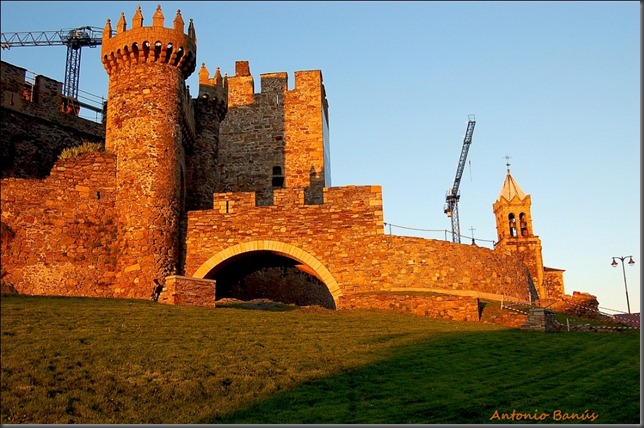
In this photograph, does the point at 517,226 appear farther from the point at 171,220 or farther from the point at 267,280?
the point at 171,220

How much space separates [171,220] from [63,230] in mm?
4040

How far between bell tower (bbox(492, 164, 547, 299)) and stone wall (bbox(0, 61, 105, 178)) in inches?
1254

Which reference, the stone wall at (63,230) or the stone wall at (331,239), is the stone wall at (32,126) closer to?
the stone wall at (63,230)

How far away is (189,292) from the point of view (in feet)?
73.7

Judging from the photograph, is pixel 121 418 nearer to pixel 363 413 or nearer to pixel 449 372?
pixel 363 413

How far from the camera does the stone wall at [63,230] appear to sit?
946 inches

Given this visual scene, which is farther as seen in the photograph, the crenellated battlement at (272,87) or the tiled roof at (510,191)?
the tiled roof at (510,191)

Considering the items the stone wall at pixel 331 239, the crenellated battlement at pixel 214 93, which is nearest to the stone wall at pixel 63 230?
the stone wall at pixel 331 239

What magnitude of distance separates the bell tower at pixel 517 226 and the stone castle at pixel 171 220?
53.5 ft

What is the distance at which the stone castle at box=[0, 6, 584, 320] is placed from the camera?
24.6 m

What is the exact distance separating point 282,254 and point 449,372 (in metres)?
14.7

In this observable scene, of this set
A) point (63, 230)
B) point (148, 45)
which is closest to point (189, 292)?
point (63, 230)

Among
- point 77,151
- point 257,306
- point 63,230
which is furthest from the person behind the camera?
point 77,151

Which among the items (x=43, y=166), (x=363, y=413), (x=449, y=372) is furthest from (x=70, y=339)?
(x=43, y=166)
